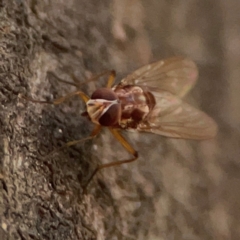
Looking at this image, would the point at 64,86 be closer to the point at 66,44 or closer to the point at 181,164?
the point at 66,44

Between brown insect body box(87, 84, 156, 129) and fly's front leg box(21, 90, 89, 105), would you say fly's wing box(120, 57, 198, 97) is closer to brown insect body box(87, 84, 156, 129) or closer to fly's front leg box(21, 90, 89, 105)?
brown insect body box(87, 84, 156, 129)

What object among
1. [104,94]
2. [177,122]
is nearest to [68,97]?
[104,94]

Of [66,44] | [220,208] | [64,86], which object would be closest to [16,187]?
[64,86]

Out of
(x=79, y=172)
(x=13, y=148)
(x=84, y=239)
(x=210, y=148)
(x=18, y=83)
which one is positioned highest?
(x=18, y=83)

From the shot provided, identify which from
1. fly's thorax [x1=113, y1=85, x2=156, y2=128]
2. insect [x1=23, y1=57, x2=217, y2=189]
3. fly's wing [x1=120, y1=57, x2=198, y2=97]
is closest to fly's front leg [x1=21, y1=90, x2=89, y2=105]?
insect [x1=23, y1=57, x2=217, y2=189]

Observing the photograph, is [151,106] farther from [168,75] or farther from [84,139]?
[84,139]

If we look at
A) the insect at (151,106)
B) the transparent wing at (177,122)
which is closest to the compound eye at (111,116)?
the insect at (151,106)
